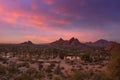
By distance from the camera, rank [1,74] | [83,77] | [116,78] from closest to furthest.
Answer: [116,78], [83,77], [1,74]

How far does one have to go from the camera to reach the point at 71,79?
29.1 metres

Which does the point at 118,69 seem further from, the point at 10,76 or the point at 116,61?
the point at 10,76

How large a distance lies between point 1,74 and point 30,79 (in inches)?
267

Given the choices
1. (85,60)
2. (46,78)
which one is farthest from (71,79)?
(85,60)

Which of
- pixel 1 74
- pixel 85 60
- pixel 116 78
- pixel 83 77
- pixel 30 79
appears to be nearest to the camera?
pixel 116 78

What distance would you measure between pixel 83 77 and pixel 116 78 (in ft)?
17.4

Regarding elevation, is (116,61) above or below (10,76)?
above

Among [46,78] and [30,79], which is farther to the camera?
[46,78]

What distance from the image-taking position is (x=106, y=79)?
90.9ft

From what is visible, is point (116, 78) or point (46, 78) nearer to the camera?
point (116, 78)

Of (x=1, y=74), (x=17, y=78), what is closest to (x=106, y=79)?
(x=17, y=78)

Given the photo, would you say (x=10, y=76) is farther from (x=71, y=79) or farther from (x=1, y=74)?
(x=71, y=79)

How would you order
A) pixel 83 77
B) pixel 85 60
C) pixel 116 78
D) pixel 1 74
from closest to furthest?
pixel 116 78 → pixel 83 77 → pixel 1 74 → pixel 85 60

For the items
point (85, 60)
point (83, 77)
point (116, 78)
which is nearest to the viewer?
point (116, 78)
